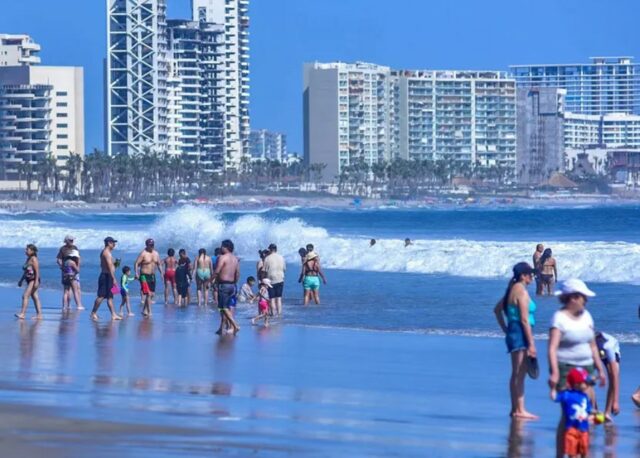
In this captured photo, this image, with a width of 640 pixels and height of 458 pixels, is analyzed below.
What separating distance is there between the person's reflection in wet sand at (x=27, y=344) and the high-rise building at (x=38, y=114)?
14089cm

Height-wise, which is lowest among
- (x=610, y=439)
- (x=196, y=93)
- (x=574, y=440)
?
(x=610, y=439)

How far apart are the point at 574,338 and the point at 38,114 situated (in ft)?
506

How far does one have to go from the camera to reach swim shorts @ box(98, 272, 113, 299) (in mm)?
21172

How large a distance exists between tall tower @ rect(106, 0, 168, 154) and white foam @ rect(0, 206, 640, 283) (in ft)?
388

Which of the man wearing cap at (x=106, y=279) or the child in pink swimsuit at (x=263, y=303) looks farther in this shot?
the man wearing cap at (x=106, y=279)

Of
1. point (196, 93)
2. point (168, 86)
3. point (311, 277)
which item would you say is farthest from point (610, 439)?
point (196, 93)

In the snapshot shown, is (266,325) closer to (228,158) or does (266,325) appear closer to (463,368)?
(463,368)

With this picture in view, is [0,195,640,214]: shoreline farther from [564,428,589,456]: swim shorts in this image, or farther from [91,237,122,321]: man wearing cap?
[564,428,589,456]: swim shorts

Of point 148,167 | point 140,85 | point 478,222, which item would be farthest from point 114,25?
point 478,222

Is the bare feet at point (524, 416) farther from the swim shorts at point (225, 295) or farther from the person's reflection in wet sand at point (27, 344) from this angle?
the swim shorts at point (225, 295)

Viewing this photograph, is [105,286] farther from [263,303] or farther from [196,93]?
[196,93]

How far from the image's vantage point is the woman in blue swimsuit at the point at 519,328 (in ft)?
37.1

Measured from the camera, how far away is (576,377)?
29.2 feet

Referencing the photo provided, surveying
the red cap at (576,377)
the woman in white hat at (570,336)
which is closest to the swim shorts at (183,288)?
the woman in white hat at (570,336)
